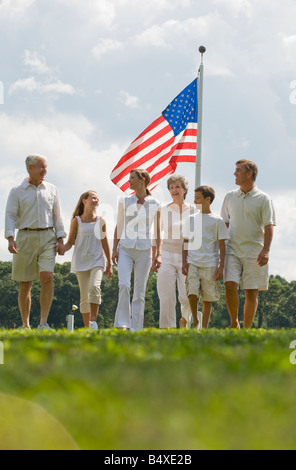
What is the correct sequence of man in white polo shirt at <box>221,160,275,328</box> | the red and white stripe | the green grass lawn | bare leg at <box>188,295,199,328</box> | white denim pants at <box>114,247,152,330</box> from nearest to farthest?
the green grass lawn → man in white polo shirt at <box>221,160,275,328</box> → bare leg at <box>188,295,199,328</box> → white denim pants at <box>114,247,152,330</box> → the red and white stripe

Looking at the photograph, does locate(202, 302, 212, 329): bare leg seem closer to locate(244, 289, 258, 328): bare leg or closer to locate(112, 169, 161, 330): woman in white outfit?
locate(244, 289, 258, 328): bare leg

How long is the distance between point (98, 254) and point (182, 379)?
7.89 metres

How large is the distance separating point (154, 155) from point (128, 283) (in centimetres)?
607

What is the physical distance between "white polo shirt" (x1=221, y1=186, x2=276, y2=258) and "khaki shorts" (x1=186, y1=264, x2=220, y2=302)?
485 mm

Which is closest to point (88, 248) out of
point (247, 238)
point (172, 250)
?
point (172, 250)

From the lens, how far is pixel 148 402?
2553mm

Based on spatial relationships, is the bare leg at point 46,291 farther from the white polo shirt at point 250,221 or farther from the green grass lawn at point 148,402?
the green grass lawn at point 148,402

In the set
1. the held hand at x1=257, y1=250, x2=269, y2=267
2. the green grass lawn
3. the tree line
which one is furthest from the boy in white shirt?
the tree line

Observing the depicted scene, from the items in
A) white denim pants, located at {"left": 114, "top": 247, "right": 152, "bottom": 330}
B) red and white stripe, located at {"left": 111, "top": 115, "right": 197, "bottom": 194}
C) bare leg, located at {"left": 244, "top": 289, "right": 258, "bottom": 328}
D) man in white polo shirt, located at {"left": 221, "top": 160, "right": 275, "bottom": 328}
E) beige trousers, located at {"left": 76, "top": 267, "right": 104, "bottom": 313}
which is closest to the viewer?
man in white polo shirt, located at {"left": 221, "top": 160, "right": 275, "bottom": 328}

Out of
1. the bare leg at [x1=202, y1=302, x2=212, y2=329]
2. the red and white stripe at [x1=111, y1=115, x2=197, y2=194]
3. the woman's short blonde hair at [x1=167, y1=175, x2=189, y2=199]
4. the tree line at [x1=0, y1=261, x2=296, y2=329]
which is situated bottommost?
the tree line at [x1=0, y1=261, x2=296, y2=329]

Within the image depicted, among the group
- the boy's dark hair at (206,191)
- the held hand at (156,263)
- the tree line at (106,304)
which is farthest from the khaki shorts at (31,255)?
the tree line at (106,304)

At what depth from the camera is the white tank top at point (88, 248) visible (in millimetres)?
→ 10859

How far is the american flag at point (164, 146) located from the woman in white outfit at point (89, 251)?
13.6 feet

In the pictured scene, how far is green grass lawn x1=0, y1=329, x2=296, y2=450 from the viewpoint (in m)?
2.13
